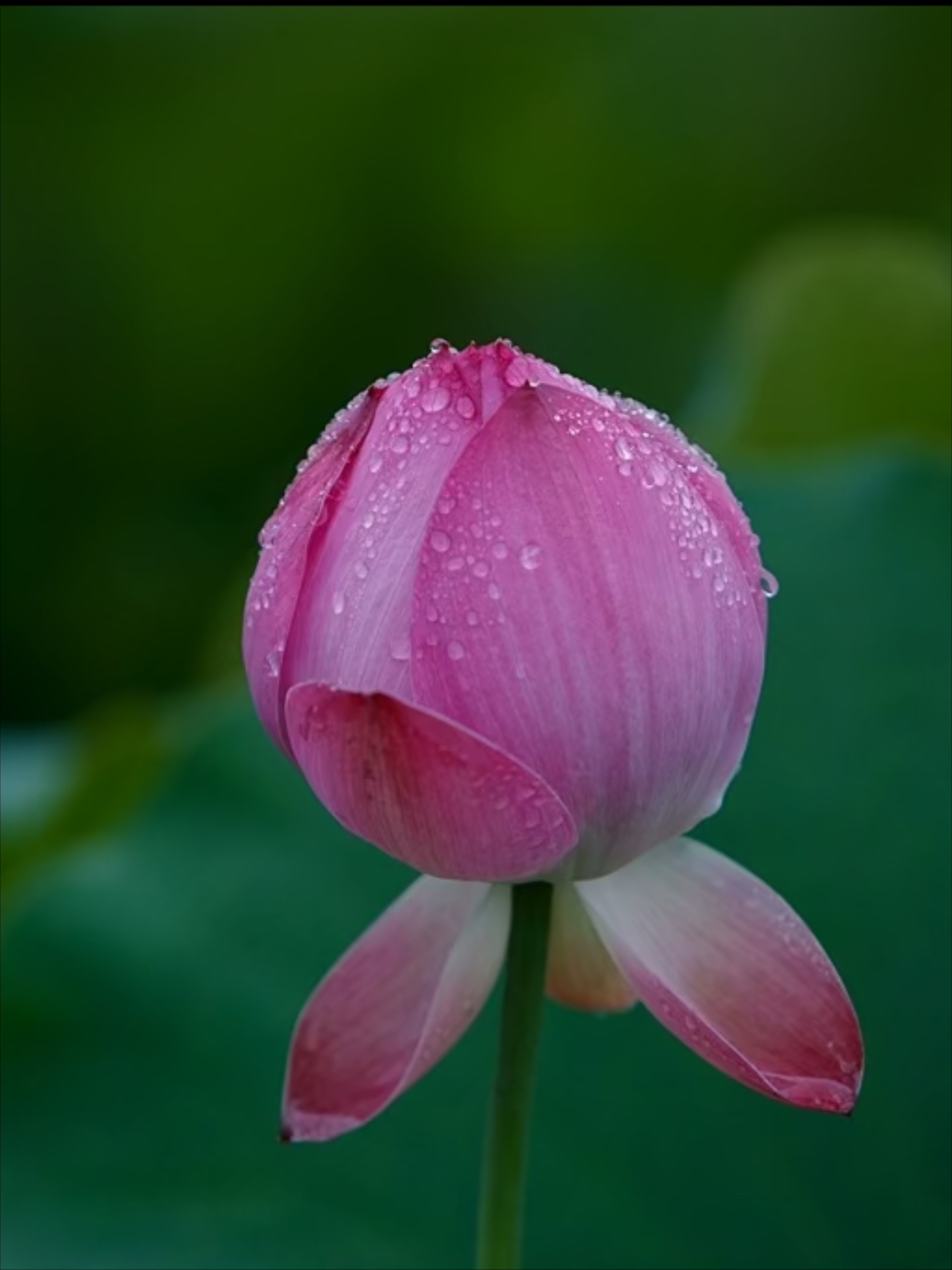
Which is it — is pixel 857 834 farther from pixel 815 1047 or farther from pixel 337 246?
pixel 337 246

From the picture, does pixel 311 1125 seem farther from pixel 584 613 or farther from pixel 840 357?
pixel 840 357

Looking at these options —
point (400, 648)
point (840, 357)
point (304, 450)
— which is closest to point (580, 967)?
point (400, 648)

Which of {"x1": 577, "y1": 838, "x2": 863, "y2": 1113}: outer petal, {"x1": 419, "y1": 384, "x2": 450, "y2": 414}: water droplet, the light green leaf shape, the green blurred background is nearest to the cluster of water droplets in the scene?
{"x1": 419, "y1": 384, "x2": 450, "y2": 414}: water droplet

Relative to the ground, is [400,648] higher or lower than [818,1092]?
higher

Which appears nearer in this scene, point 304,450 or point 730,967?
point 730,967

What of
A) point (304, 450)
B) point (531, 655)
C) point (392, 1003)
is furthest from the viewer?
point (304, 450)

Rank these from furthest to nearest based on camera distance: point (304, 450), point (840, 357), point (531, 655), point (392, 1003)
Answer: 1. point (304, 450)
2. point (840, 357)
3. point (392, 1003)
4. point (531, 655)

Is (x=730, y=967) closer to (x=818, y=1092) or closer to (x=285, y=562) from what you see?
(x=818, y=1092)
